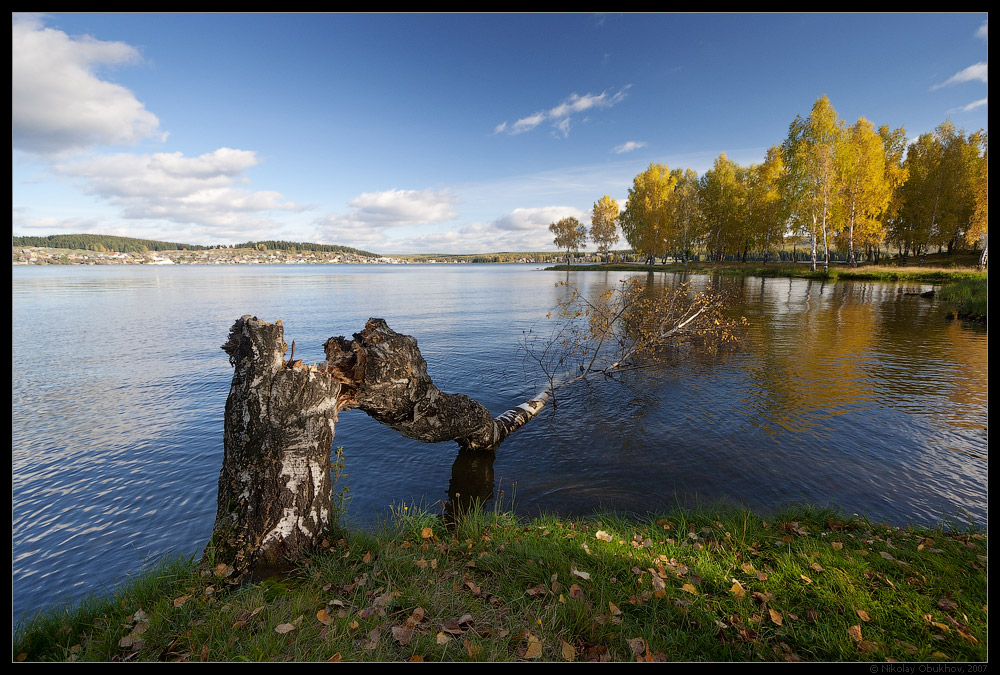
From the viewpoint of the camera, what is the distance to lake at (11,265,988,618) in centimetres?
690

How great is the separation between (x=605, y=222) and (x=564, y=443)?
92994 mm

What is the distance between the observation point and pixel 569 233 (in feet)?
365

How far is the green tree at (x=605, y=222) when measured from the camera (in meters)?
93.0

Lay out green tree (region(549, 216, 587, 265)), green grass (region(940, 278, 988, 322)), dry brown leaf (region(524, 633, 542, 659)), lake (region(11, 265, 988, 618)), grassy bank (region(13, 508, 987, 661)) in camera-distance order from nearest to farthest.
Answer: dry brown leaf (region(524, 633, 542, 659)), grassy bank (region(13, 508, 987, 661)), lake (region(11, 265, 988, 618)), green grass (region(940, 278, 988, 322)), green tree (region(549, 216, 587, 265))

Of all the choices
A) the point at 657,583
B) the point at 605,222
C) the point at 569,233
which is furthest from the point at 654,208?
the point at 657,583

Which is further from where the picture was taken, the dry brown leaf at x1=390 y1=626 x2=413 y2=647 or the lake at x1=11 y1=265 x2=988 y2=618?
the lake at x1=11 y1=265 x2=988 y2=618

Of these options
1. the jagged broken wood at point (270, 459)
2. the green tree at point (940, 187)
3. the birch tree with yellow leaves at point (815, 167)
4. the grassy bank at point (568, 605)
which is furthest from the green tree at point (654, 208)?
the jagged broken wood at point (270, 459)

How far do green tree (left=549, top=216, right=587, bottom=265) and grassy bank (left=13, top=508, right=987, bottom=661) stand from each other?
10935 cm

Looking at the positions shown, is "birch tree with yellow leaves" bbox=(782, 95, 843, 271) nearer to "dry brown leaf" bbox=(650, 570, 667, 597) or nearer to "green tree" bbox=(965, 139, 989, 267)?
"green tree" bbox=(965, 139, 989, 267)

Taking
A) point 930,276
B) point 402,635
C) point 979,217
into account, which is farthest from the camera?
point 979,217

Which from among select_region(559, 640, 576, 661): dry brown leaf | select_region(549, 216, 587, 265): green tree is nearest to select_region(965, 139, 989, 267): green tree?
select_region(559, 640, 576, 661): dry brown leaf

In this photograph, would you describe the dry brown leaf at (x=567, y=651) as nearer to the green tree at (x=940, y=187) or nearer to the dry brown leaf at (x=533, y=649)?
the dry brown leaf at (x=533, y=649)

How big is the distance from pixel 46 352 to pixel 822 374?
1311 inches

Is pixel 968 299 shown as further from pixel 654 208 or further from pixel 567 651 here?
pixel 654 208
